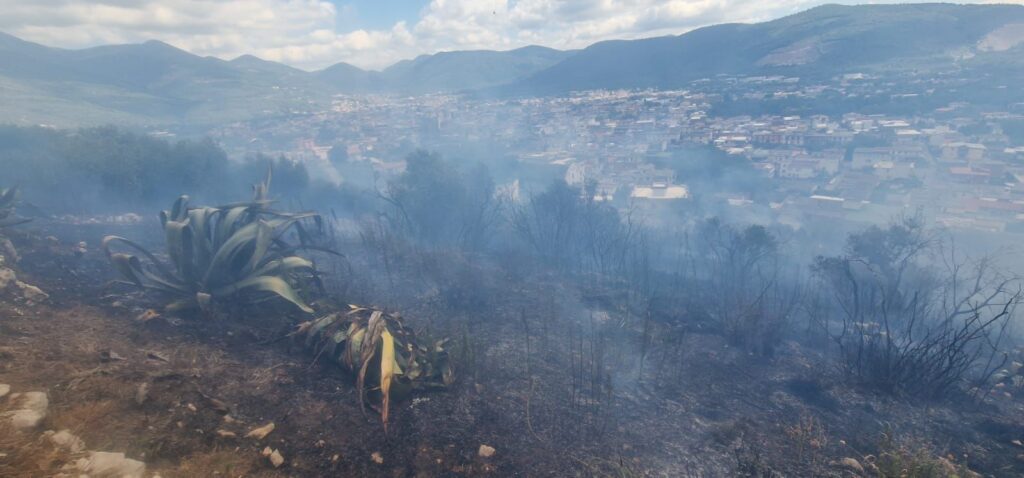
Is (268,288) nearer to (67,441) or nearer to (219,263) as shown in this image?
(219,263)

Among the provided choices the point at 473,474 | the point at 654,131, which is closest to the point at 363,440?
the point at 473,474

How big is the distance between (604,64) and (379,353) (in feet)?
321

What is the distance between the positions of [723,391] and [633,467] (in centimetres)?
239

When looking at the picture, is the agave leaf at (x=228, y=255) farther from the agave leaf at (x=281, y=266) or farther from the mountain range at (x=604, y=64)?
the mountain range at (x=604, y=64)

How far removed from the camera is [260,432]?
3213mm

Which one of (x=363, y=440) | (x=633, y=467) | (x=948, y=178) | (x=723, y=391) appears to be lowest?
(x=948, y=178)

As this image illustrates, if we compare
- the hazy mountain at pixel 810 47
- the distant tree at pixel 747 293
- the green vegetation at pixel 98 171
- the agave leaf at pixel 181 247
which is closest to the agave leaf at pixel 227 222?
the agave leaf at pixel 181 247

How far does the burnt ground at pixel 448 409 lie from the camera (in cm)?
309

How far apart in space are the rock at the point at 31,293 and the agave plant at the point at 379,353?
8.52 feet

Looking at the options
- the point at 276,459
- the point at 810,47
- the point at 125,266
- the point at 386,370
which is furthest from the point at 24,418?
the point at 810,47

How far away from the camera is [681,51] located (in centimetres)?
9012

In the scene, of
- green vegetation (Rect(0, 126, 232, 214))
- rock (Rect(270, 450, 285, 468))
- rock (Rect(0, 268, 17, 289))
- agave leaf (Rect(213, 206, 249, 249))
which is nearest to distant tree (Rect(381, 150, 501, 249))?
green vegetation (Rect(0, 126, 232, 214))

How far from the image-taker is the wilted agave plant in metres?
4.88

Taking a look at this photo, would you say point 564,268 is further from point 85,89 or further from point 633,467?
point 85,89
